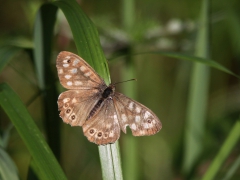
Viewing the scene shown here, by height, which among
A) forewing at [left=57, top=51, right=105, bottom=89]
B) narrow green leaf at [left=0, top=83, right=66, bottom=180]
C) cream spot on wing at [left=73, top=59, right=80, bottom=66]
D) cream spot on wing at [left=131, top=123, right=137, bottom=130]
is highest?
cream spot on wing at [left=73, top=59, right=80, bottom=66]

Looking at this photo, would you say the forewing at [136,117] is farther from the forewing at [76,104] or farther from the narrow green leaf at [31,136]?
the narrow green leaf at [31,136]

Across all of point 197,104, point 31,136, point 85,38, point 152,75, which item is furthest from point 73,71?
point 152,75

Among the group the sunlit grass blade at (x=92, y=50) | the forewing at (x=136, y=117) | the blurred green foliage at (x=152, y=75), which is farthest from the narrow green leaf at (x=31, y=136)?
the blurred green foliage at (x=152, y=75)

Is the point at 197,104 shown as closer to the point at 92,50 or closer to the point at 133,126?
the point at 133,126

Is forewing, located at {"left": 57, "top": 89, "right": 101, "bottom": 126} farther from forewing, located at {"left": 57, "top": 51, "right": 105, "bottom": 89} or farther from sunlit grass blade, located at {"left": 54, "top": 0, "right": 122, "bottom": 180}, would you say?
sunlit grass blade, located at {"left": 54, "top": 0, "right": 122, "bottom": 180}

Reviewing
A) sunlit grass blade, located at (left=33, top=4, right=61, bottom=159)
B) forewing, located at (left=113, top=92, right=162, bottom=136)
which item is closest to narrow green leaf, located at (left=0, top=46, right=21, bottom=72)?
sunlit grass blade, located at (left=33, top=4, right=61, bottom=159)

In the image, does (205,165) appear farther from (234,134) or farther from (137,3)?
(137,3)
